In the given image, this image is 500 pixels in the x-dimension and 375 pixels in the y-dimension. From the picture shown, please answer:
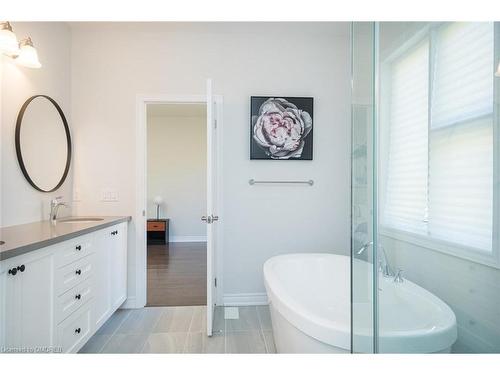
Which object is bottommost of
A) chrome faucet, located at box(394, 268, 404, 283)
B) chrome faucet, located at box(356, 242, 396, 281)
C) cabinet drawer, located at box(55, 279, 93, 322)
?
cabinet drawer, located at box(55, 279, 93, 322)

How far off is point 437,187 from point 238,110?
6.10ft

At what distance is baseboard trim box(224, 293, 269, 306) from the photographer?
8.20ft

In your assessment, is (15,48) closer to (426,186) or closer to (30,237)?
(30,237)

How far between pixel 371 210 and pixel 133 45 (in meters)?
2.61

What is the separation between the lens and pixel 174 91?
2473mm

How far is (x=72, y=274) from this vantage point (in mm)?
1516

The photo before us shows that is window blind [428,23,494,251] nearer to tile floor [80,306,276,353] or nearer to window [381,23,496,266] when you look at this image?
window [381,23,496,266]

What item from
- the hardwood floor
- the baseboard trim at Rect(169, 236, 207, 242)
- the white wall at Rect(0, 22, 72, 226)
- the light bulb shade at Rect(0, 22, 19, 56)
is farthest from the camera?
the baseboard trim at Rect(169, 236, 207, 242)

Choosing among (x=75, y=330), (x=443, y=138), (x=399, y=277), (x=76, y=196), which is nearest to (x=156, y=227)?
(x=76, y=196)

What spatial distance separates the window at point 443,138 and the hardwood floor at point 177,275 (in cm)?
213

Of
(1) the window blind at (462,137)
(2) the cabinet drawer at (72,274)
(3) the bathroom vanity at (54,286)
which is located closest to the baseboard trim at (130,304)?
(3) the bathroom vanity at (54,286)

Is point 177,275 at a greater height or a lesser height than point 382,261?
lesser

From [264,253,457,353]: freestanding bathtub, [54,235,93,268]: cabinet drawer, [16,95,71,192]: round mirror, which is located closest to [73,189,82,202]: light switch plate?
[16,95,71,192]: round mirror
